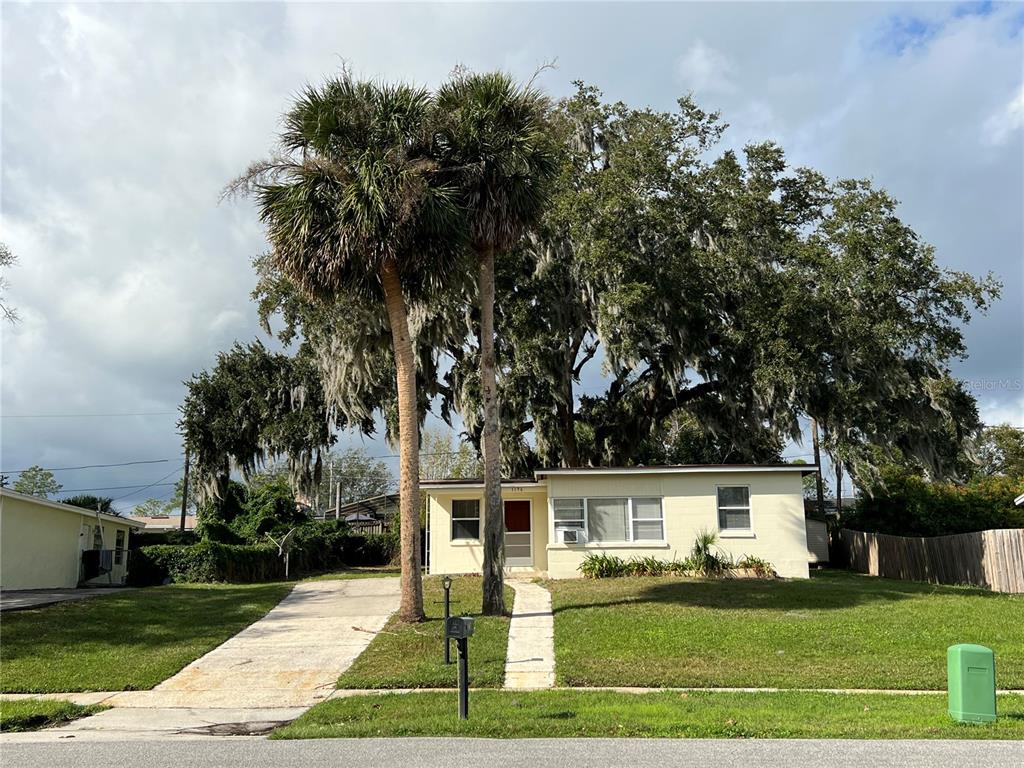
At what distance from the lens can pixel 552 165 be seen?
1520cm

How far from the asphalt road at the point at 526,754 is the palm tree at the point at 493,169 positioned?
7.73 m

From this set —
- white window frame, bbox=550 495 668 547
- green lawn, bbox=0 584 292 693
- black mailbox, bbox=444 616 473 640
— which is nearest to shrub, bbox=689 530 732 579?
white window frame, bbox=550 495 668 547

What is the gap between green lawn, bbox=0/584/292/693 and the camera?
1147cm

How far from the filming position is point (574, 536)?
20922 mm

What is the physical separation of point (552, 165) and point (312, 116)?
4372 mm

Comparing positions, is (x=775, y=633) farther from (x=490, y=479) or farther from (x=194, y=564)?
(x=194, y=564)

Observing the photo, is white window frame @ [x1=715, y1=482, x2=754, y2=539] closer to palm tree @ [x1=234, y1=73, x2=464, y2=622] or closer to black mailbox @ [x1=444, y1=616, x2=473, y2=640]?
palm tree @ [x1=234, y1=73, x2=464, y2=622]

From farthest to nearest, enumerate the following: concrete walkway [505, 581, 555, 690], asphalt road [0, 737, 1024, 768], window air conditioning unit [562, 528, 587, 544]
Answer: window air conditioning unit [562, 528, 587, 544] → concrete walkway [505, 581, 555, 690] → asphalt road [0, 737, 1024, 768]

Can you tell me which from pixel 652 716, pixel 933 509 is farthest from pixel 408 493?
pixel 933 509

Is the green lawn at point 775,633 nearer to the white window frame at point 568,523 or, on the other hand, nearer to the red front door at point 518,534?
the white window frame at point 568,523

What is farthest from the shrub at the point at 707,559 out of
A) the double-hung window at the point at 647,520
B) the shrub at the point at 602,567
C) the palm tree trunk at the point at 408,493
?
the palm tree trunk at the point at 408,493

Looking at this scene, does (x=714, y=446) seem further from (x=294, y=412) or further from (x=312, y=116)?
(x=312, y=116)

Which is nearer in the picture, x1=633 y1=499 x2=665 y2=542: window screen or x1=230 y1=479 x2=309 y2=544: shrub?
x1=633 y1=499 x2=665 y2=542: window screen

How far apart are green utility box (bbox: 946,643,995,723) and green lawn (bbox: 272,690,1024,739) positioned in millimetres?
157
